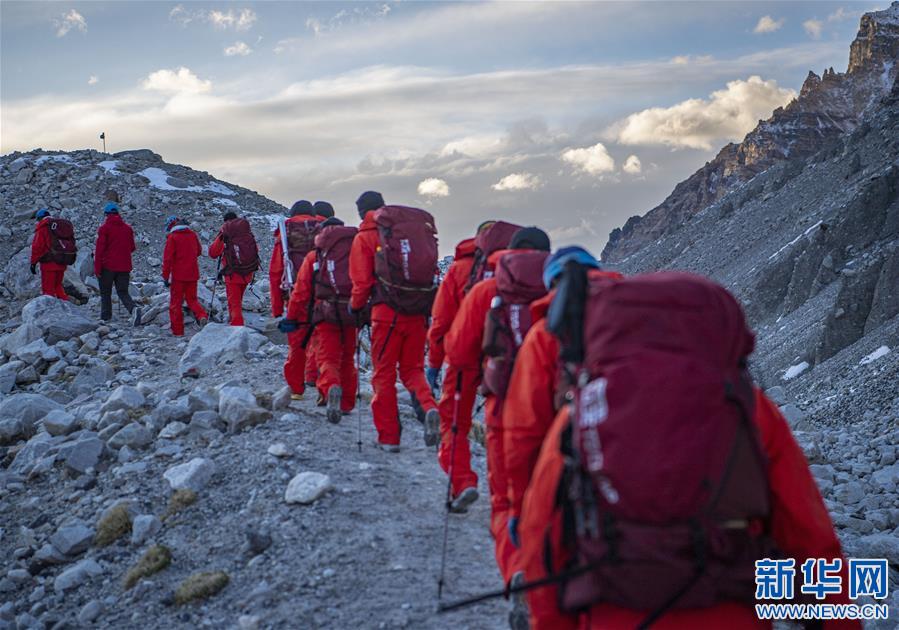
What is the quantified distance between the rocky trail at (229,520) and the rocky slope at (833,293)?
4080mm

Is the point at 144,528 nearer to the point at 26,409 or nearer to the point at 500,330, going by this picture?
the point at 500,330

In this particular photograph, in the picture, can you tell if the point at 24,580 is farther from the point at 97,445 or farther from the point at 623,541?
the point at 623,541

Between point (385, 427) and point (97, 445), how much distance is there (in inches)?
134

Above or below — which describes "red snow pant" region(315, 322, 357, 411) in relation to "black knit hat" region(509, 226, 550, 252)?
below

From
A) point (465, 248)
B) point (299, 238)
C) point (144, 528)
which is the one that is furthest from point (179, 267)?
point (465, 248)

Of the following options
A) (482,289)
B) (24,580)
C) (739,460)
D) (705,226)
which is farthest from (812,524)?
(705,226)

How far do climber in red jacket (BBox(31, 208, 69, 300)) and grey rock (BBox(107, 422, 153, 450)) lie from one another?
991 cm

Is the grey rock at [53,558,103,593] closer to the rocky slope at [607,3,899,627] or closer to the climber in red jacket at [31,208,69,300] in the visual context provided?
the rocky slope at [607,3,899,627]

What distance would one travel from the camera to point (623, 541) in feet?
9.85

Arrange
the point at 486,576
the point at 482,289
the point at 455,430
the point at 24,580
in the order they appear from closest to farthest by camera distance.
Answer: 1. the point at 482,289
2. the point at 486,576
3. the point at 455,430
4. the point at 24,580

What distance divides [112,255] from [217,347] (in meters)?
4.60

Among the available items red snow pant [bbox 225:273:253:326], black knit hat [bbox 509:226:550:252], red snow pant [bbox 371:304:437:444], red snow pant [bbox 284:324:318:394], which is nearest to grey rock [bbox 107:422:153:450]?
red snow pant [bbox 284:324:318:394]

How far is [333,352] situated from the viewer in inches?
407

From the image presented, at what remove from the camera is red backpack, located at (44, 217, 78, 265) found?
18.6 m
